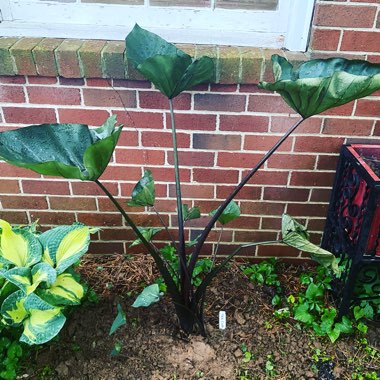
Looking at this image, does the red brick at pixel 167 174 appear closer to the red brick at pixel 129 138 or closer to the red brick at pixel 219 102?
the red brick at pixel 129 138

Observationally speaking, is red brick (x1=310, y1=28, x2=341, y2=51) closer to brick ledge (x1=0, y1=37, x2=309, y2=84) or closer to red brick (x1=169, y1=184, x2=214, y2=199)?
brick ledge (x1=0, y1=37, x2=309, y2=84)

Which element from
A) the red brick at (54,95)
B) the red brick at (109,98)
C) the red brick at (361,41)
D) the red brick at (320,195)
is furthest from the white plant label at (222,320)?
the red brick at (361,41)

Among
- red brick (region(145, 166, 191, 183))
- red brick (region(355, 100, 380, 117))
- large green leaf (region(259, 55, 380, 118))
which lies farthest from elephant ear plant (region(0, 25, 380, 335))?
red brick (region(355, 100, 380, 117))

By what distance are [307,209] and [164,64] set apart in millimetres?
1176

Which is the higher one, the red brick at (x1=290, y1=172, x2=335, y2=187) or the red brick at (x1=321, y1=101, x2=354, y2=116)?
the red brick at (x1=321, y1=101, x2=354, y2=116)

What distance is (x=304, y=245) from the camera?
1.46 m

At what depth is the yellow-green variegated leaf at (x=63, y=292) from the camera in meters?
1.62

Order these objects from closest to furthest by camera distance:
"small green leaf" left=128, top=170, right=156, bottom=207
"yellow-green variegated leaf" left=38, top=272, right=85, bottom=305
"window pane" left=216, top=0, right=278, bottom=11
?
1. "small green leaf" left=128, top=170, right=156, bottom=207
2. "yellow-green variegated leaf" left=38, top=272, right=85, bottom=305
3. "window pane" left=216, top=0, right=278, bottom=11

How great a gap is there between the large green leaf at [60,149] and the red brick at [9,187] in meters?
0.89

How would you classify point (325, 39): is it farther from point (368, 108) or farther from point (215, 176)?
point (215, 176)

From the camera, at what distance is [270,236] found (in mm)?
2266

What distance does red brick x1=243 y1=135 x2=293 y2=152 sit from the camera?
1981 mm

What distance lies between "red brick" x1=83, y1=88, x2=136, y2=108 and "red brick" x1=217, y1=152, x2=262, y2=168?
0.49m

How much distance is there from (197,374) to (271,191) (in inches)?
37.2
